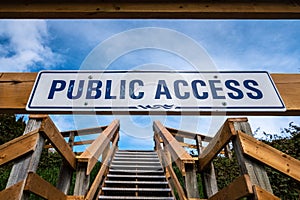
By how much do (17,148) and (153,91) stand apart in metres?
0.73

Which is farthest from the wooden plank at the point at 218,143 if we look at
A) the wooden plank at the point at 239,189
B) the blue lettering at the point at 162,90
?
the blue lettering at the point at 162,90

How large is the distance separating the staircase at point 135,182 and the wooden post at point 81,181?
119 cm

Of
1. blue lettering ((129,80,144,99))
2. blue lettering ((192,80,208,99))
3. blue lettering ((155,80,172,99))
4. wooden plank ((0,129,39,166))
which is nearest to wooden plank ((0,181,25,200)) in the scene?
wooden plank ((0,129,39,166))

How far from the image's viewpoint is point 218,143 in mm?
1305

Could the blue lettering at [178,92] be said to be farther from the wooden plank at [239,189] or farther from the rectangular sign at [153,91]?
the wooden plank at [239,189]

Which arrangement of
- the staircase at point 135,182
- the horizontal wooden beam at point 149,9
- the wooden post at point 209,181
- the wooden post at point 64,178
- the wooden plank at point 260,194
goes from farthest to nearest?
the staircase at point 135,182 < the wooden post at point 209,181 < the wooden post at point 64,178 < the horizontal wooden beam at point 149,9 < the wooden plank at point 260,194

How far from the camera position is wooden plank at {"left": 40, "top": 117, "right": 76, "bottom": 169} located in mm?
1148

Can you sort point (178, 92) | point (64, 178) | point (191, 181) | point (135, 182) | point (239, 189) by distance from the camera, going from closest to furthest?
point (239, 189), point (178, 92), point (64, 178), point (191, 181), point (135, 182)

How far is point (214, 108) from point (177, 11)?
0.62m

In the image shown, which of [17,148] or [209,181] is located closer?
[17,148]

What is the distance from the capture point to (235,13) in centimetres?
131

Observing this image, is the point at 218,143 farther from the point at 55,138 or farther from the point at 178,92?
the point at 55,138

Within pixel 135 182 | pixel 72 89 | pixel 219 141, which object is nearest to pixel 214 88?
pixel 219 141

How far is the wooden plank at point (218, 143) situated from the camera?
116 cm
